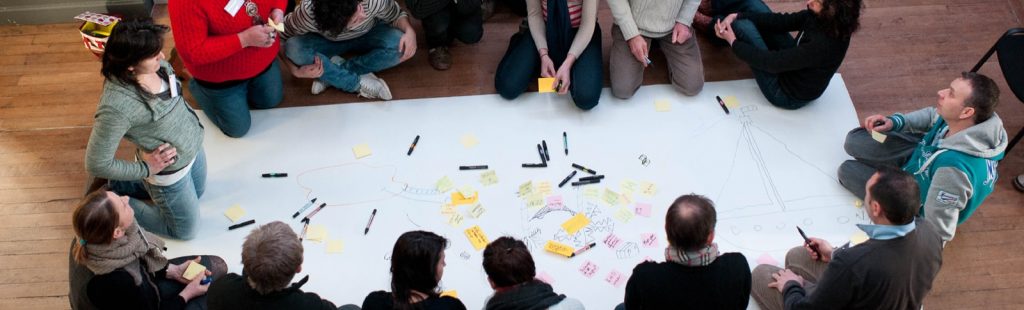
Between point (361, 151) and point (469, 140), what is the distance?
523 mm

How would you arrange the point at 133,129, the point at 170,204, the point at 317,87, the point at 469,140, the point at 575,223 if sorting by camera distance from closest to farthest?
the point at 133,129 < the point at 170,204 < the point at 575,223 < the point at 469,140 < the point at 317,87

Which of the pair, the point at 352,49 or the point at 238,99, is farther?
the point at 352,49

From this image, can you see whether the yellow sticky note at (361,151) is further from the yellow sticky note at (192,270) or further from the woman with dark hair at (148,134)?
the yellow sticky note at (192,270)

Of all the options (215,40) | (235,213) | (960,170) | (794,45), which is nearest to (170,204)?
(235,213)

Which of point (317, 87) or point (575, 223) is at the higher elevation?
point (317, 87)

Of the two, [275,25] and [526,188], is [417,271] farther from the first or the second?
[275,25]

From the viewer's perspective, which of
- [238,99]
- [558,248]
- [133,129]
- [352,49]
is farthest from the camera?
[352,49]

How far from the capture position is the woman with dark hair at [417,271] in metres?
2.49

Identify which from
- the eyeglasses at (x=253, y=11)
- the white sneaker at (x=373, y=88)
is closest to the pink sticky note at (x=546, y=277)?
the white sneaker at (x=373, y=88)

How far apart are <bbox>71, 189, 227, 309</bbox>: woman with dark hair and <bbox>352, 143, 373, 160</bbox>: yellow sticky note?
3.52 feet

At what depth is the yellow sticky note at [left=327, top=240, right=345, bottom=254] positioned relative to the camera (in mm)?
3355

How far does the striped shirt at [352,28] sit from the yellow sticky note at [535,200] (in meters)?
1.22

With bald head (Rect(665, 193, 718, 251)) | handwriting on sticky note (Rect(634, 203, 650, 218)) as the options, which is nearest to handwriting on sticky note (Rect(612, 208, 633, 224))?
handwriting on sticky note (Rect(634, 203, 650, 218))

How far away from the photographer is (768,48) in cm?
413
